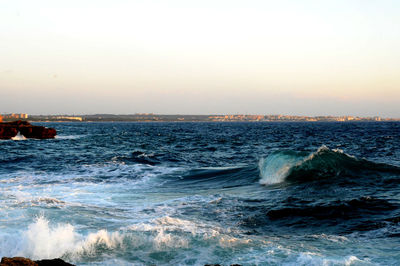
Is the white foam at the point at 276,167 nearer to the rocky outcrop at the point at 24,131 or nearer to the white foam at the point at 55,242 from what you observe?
the white foam at the point at 55,242

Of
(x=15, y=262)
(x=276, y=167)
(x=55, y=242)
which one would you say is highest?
(x=15, y=262)

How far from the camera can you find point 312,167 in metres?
16.2

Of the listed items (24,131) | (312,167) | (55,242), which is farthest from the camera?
(24,131)

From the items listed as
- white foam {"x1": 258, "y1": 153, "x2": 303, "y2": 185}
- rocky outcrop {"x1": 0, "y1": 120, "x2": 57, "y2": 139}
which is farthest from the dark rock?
rocky outcrop {"x1": 0, "y1": 120, "x2": 57, "y2": 139}

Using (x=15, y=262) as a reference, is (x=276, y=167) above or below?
below

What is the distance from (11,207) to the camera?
9789mm

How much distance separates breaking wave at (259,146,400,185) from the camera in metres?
15.5

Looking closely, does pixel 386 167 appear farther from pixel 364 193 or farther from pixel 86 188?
pixel 86 188

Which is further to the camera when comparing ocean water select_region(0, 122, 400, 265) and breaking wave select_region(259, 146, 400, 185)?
breaking wave select_region(259, 146, 400, 185)

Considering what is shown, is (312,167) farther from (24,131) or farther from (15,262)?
(24,131)

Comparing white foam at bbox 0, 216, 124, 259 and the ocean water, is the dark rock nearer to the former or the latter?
the ocean water

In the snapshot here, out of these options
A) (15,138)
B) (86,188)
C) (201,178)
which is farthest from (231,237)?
(15,138)

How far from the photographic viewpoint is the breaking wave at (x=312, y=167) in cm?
1548

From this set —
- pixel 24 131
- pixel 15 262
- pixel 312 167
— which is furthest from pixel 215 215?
pixel 24 131
